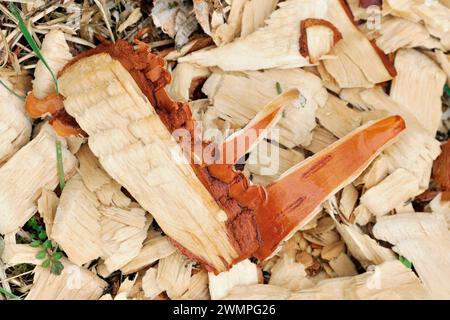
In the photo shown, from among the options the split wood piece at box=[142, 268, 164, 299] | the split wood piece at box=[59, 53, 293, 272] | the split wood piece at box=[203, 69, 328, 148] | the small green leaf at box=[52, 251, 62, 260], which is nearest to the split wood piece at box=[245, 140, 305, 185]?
the split wood piece at box=[203, 69, 328, 148]

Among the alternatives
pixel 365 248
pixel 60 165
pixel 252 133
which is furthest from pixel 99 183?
pixel 365 248

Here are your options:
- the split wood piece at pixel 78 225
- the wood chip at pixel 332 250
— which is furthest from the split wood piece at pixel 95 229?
the wood chip at pixel 332 250

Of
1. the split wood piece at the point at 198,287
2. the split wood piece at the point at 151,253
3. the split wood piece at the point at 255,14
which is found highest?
the split wood piece at the point at 255,14

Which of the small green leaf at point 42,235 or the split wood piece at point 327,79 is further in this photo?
the split wood piece at point 327,79

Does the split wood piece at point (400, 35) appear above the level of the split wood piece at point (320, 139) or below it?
above

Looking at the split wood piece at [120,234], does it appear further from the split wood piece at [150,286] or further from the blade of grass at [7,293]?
the blade of grass at [7,293]
